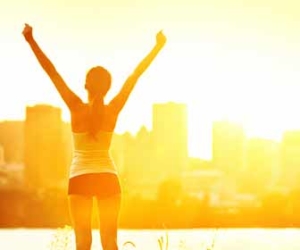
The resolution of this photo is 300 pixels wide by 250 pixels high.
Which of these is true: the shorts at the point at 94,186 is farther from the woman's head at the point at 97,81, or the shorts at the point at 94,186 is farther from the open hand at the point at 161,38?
the open hand at the point at 161,38

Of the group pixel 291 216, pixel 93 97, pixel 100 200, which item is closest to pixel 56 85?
pixel 93 97

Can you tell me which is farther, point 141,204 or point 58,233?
point 141,204

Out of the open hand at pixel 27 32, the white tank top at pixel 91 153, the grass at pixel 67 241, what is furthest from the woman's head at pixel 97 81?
the grass at pixel 67 241

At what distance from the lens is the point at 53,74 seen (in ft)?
22.5

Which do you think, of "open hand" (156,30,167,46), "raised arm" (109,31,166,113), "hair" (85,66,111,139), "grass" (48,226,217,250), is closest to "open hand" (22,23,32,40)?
"hair" (85,66,111,139)

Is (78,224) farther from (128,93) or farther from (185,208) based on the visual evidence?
(185,208)

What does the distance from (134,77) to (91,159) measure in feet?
2.28

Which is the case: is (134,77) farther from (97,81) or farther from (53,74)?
(53,74)

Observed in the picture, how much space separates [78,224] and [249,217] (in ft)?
503

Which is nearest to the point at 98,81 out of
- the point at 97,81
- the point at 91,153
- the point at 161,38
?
the point at 97,81

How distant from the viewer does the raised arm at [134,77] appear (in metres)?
6.91

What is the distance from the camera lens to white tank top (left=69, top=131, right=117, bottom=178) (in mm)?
6809

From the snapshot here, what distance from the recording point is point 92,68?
6957 mm

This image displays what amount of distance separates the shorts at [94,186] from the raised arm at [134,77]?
0.50 meters
